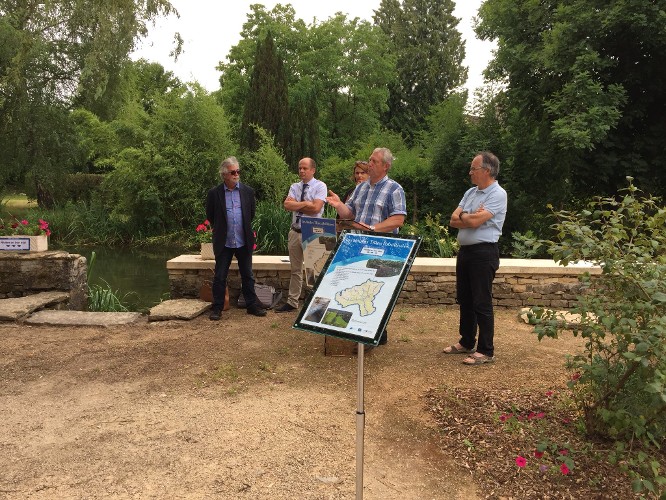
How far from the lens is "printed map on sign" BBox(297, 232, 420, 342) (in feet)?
8.14

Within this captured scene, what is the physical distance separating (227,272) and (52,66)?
1340 centimetres

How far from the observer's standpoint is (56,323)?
5633mm

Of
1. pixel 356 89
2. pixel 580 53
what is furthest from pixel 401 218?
pixel 356 89

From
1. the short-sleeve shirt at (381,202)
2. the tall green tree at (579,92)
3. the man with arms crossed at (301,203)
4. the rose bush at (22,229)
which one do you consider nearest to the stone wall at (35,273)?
the rose bush at (22,229)

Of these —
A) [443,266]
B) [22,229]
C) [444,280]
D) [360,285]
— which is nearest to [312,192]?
[443,266]

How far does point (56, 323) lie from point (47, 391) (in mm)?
1886

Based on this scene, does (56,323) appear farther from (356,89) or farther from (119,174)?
(356,89)

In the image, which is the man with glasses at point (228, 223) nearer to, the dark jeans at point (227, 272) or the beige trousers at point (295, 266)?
the dark jeans at point (227, 272)

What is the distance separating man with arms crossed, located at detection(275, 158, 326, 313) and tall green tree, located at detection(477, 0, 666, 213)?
5672 mm

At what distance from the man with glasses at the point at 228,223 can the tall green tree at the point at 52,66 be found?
28.5 ft

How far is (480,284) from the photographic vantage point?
14.0ft

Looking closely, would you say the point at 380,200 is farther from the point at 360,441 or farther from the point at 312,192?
the point at 360,441

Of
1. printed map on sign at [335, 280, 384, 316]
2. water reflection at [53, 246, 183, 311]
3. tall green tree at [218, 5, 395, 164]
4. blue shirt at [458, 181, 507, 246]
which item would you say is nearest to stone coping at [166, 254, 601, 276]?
water reflection at [53, 246, 183, 311]

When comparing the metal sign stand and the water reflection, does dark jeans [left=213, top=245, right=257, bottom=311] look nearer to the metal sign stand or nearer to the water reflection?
the water reflection
